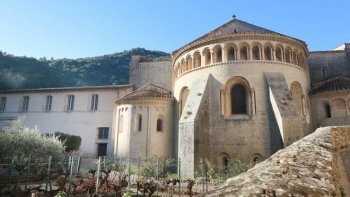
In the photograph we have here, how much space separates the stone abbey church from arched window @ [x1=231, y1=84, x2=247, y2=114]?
67 millimetres

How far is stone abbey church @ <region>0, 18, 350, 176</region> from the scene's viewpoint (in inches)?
706

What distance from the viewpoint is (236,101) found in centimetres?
1975

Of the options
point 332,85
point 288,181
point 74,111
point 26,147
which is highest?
point 332,85

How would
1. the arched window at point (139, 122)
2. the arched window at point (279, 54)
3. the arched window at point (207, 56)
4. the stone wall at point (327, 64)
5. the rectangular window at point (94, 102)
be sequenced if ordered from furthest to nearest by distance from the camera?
the rectangular window at point (94, 102)
the stone wall at point (327, 64)
the arched window at point (139, 122)
the arched window at point (207, 56)
the arched window at point (279, 54)

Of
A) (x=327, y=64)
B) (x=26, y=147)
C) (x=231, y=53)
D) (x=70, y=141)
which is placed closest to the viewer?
(x=26, y=147)

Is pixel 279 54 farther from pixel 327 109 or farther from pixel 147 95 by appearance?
pixel 147 95

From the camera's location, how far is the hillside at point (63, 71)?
53812mm

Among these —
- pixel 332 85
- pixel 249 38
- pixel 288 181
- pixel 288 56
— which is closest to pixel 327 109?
pixel 332 85

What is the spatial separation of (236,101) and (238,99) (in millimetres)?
194

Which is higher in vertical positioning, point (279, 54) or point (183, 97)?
point (279, 54)

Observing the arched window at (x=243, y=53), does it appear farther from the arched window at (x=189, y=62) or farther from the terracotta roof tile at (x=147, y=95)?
the terracotta roof tile at (x=147, y=95)

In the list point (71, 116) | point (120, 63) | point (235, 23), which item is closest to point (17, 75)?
point (120, 63)

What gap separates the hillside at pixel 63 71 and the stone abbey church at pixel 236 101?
2937 centimetres

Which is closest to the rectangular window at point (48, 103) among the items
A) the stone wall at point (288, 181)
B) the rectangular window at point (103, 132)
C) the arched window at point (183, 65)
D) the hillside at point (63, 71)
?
the rectangular window at point (103, 132)
